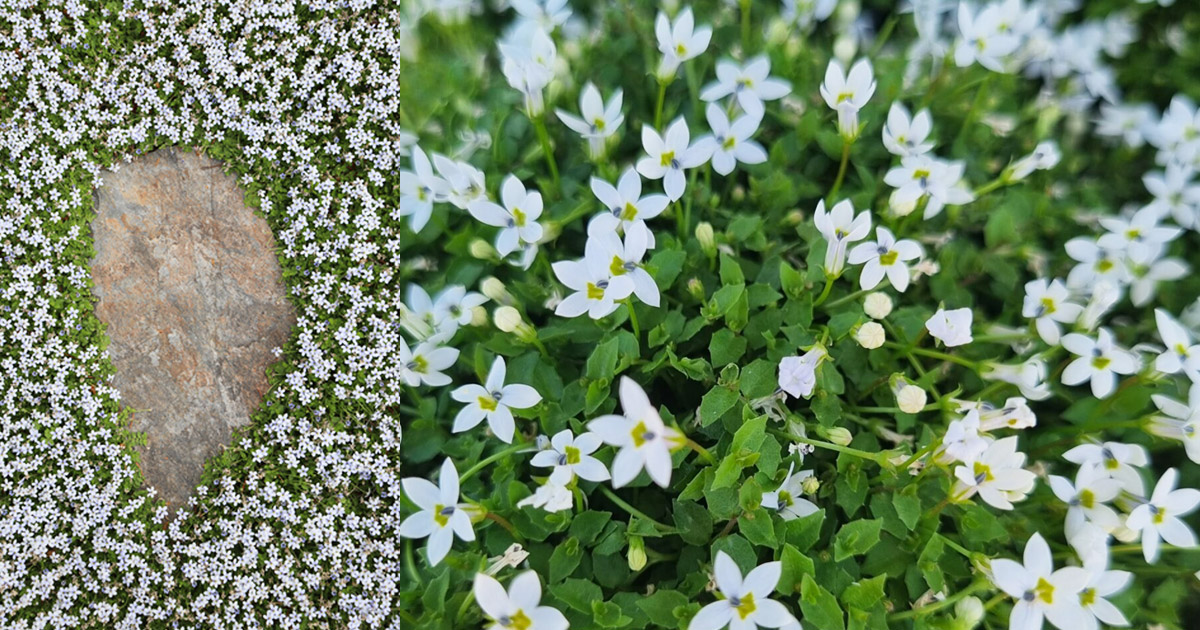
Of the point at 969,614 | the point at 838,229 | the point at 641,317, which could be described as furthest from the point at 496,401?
the point at 969,614

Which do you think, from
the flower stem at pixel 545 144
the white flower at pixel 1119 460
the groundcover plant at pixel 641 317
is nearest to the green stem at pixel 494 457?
the groundcover plant at pixel 641 317

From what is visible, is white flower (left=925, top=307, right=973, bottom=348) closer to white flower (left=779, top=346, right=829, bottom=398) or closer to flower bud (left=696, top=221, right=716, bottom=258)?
white flower (left=779, top=346, right=829, bottom=398)

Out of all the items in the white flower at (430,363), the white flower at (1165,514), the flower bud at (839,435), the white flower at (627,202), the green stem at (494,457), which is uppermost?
the white flower at (627,202)

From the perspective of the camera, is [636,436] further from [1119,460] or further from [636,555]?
[1119,460]

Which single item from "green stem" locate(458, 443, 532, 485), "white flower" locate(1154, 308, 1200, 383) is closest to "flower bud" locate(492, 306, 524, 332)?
"green stem" locate(458, 443, 532, 485)

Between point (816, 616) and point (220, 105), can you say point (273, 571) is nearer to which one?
point (220, 105)

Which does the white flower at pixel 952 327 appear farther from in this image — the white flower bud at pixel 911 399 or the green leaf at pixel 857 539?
the green leaf at pixel 857 539

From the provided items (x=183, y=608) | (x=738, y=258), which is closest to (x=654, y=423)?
(x=738, y=258)
